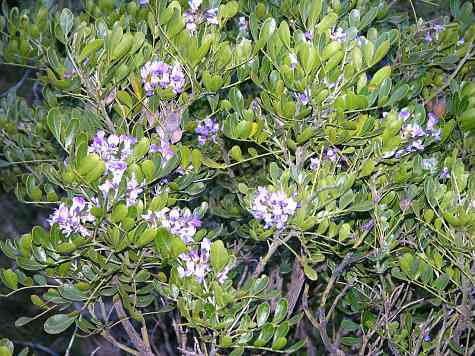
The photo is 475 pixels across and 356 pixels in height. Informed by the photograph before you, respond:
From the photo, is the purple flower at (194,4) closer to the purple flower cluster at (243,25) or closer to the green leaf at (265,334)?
the purple flower cluster at (243,25)

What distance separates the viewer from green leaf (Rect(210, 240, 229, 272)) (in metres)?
1.05

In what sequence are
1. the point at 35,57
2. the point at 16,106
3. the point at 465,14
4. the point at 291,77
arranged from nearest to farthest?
the point at 291,77
the point at 35,57
the point at 465,14
the point at 16,106

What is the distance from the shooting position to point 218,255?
1048 millimetres

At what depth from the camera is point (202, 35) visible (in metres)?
1.17

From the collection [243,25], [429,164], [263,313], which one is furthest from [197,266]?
[243,25]

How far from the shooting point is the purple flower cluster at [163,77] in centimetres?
120

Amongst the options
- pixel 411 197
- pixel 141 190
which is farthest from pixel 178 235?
pixel 411 197

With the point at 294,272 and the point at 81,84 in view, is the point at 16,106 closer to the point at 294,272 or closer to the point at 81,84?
the point at 81,84

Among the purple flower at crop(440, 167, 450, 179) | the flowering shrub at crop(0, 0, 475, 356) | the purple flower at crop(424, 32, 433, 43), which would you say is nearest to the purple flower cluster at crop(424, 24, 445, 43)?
the purple flower at crop(424, 32, 433, 43)

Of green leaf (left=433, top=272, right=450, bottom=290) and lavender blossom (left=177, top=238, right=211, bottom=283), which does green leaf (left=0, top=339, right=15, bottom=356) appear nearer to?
lavender blossom (left=177, top=238, right=211, bottom=283)

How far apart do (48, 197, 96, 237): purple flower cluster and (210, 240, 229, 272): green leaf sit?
19cm

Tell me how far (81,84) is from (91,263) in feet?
0.99

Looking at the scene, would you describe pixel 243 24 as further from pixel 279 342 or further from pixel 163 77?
pixel 279 342

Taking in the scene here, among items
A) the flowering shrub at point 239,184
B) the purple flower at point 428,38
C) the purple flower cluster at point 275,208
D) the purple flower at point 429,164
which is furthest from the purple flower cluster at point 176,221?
the purple flower at point 428,38
